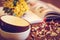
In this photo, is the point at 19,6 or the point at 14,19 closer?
the point at 14,19

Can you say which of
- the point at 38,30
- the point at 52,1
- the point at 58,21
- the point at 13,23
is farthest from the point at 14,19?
the point at 52,1

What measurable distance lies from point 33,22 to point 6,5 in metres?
0.18

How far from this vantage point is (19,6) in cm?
87

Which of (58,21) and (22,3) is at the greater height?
(22,3)

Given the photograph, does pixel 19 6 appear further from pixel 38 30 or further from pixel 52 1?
pixel 52 1

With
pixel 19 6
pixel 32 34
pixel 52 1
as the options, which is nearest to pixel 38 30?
pixel 32 34

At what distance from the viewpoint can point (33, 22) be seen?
3.06 feet

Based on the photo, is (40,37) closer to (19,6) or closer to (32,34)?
(32,34)

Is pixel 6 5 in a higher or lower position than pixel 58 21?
higher

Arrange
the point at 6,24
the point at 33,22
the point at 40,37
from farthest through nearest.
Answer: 1. the point at 33,22
2. the point at 40,37
3. the point at 6,24

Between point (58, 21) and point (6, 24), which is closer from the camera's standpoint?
point (6, 24)

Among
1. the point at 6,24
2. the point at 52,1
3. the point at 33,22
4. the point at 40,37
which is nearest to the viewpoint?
the point at 6,24

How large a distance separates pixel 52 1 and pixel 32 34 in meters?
0.69

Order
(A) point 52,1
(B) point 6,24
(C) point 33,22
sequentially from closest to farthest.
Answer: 1. (B) point 6,24
2. (C) point 33,22
3. (A) point 52,1
